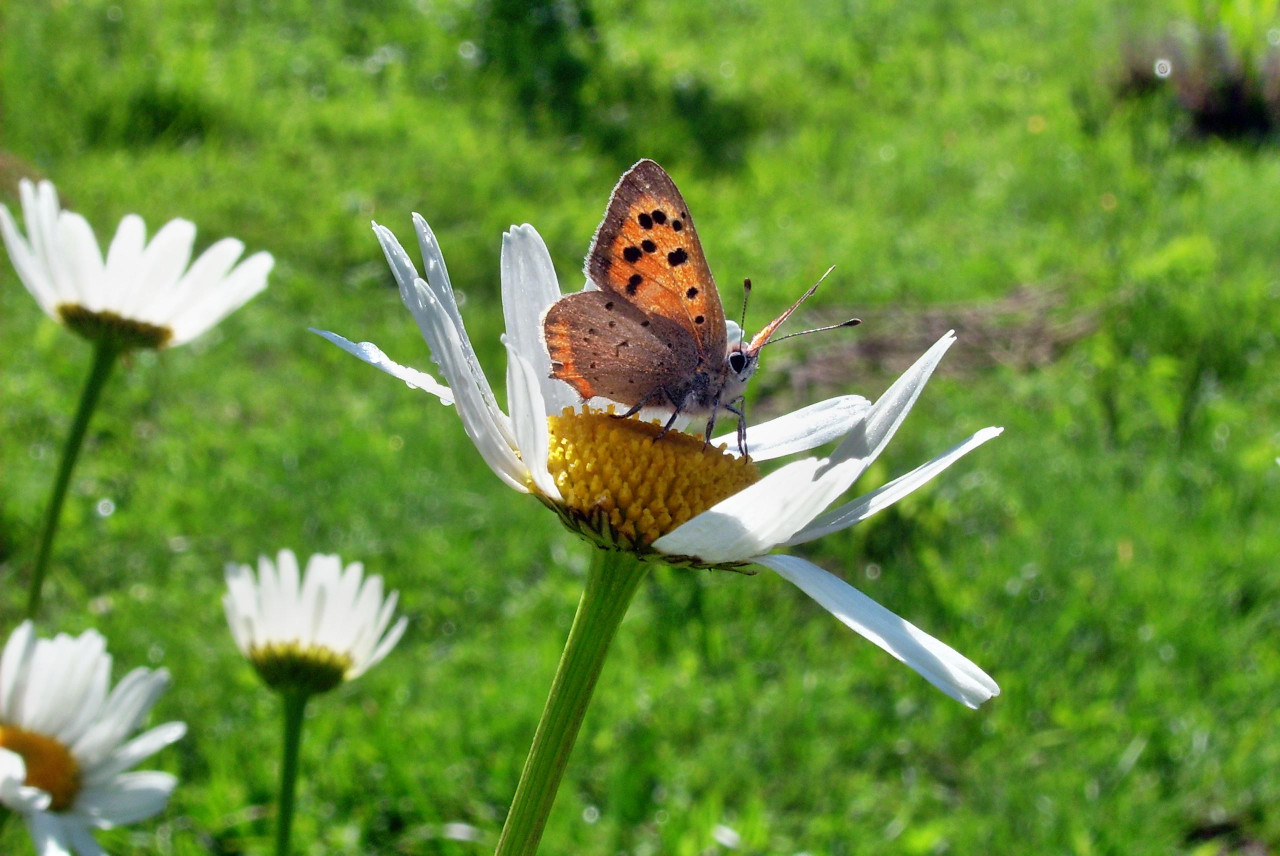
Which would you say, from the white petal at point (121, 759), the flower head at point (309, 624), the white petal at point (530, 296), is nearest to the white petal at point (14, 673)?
the white petal at point (121, 759)

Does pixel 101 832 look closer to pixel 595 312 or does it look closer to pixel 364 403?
pixel 595 312

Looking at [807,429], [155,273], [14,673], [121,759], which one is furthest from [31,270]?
[807,429]

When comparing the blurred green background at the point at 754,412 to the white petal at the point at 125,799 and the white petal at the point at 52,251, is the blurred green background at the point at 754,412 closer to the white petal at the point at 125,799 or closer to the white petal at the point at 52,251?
the white petal at the point at 125,799

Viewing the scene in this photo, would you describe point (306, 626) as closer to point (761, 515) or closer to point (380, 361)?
point (380, 361)

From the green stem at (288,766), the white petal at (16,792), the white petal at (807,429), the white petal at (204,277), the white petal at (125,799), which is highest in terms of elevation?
the white petal at (204,277)

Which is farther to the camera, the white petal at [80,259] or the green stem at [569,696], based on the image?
the white petal at [80,259]

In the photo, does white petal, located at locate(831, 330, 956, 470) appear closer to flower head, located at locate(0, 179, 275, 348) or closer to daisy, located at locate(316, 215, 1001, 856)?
daisy, located at locate(316, 215, 1001, 856)

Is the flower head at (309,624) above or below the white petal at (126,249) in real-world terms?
below

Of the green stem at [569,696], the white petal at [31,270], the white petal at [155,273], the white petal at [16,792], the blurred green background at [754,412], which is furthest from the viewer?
the blurred green background at [754,412]
